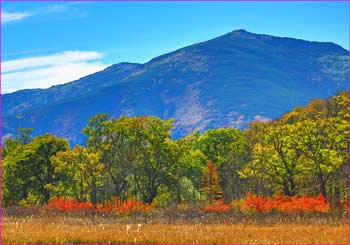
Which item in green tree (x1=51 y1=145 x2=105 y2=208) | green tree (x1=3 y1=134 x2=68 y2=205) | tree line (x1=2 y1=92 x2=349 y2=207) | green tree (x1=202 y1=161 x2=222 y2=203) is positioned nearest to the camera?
tree line (x1=2 y1=92 x2=349 y2=207)

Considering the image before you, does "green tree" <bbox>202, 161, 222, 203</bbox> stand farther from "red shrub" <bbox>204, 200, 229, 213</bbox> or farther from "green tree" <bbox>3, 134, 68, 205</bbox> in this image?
"red shrub" <bbox>204, 200, 229, 213</bbox>

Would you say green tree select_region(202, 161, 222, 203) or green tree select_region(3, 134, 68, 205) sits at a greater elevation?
green tree select_region(3, 134, 68, 205)

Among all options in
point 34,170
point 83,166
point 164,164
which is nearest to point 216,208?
point 164,164

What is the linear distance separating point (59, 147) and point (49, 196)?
784cm

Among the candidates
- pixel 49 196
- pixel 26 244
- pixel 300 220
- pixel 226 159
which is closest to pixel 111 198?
pixel 49 196

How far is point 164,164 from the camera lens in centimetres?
6969

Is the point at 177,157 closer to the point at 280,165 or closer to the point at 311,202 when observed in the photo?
the point at 280,165

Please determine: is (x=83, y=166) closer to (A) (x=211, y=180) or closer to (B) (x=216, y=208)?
(A) (x=211, y=180)

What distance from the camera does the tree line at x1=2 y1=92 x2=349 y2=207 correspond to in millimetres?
58656

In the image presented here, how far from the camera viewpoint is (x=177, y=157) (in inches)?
2771

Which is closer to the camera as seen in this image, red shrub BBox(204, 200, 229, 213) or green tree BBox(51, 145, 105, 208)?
red shrub BBox(204, 200, 229, 213)

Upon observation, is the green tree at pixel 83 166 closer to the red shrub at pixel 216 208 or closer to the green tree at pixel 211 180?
the green tree at pixel 211 180

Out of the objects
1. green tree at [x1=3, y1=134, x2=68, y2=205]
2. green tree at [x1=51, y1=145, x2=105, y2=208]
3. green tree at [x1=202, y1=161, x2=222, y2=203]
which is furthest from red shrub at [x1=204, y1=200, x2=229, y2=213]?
green tree at [x1=3, y1=134, x2=68, y2=205]

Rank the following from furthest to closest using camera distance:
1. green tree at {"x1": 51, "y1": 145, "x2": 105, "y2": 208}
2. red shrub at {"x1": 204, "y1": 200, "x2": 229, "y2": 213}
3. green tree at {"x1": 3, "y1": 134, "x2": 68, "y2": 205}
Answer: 1. green tree at {"x1": 3, "y1": 134, "x2": 68, "y2": 205}
2. green tree at {"x1": 51, "y1": 145, "x2": 105, "y2": 208}
3. red shrub at {"x1": 204, "y1": 200, "x2": 229, "y2": 213}
